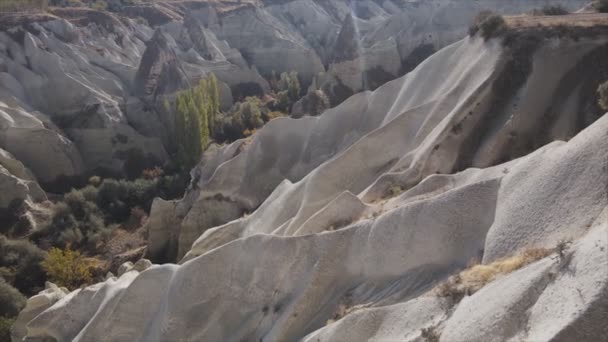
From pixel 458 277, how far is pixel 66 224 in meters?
27.5

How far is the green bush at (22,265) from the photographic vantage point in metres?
25.2

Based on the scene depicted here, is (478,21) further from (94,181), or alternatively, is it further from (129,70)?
(129,70)

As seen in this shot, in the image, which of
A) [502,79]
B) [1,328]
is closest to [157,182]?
[1,328]

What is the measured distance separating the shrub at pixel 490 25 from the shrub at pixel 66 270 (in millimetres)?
20061

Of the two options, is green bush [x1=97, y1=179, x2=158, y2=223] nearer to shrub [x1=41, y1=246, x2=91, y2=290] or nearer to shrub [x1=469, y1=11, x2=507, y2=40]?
shrub [x1=41, y1=246, x2=91, y2=290]

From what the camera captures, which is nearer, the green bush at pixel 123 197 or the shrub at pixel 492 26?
the shrub at pixel 492 26

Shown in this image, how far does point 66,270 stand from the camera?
24.3 meters

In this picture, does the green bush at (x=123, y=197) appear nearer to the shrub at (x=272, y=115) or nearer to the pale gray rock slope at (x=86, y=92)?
the pale gray rock slope at (x=86, y=92)

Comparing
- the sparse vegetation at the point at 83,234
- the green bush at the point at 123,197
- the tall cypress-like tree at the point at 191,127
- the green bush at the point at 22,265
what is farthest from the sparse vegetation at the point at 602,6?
the green bush at the point at 22,265

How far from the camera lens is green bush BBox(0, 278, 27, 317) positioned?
21.2m

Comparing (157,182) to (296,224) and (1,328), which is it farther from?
(296,224)

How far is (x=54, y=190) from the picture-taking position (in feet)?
118

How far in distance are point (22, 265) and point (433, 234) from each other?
75.3ft

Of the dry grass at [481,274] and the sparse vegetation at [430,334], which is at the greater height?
the dry grass at [481,274]
